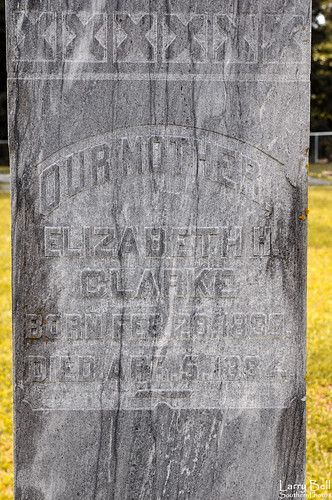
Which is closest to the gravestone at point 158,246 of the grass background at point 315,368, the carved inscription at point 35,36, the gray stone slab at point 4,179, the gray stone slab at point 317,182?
the carved inscription at point 35,36

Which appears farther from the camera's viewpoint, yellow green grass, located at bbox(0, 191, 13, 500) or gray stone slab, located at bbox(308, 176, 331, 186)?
gray stone slab, located at bbox(308, 176, 331, 186)

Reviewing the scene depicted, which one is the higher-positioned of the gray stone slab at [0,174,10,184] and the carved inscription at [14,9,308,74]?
the gray stone slab at [0,174,10,184]

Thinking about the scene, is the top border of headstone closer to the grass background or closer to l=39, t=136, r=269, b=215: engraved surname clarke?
l=39, t=136, r=269, b=215: engraved surname clarke

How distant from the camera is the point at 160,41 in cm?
181

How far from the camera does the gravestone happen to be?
5.95ft

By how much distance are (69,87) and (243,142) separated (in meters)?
0.55

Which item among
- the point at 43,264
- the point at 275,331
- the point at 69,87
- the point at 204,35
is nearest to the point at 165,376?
the point at 275,331

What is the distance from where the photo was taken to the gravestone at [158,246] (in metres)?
1.81

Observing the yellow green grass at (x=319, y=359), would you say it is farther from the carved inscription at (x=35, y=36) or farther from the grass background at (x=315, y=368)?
the carved inscription at (x=35, y=36)

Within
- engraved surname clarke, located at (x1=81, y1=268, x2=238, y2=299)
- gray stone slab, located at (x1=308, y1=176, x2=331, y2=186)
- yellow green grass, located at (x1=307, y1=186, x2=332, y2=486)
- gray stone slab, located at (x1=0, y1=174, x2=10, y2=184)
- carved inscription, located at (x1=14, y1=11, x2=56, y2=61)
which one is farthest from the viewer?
gray stone slab, located at (x1=0, y1=174, x2=10, y2=184)

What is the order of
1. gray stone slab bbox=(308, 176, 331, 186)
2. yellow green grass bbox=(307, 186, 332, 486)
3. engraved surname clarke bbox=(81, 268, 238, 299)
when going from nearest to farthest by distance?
1. engraved surname clarke bbox=(81, 268, 238, 299)
2. yellow green grass bbox=(307, 186, 332, 486)
3. gray stone slab bbox=(308, 176, 331, 186)

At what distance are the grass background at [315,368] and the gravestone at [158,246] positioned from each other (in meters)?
1.49

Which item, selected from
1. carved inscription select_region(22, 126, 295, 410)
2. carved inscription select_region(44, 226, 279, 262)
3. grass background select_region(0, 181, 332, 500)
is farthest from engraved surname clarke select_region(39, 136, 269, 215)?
grass background select_region(0, 181, 332, 500)

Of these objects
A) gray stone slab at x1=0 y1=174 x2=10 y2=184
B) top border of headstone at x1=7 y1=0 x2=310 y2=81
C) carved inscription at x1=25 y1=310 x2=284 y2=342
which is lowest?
carved inscription at x1=25 y1=310 x2=284 y2=342
